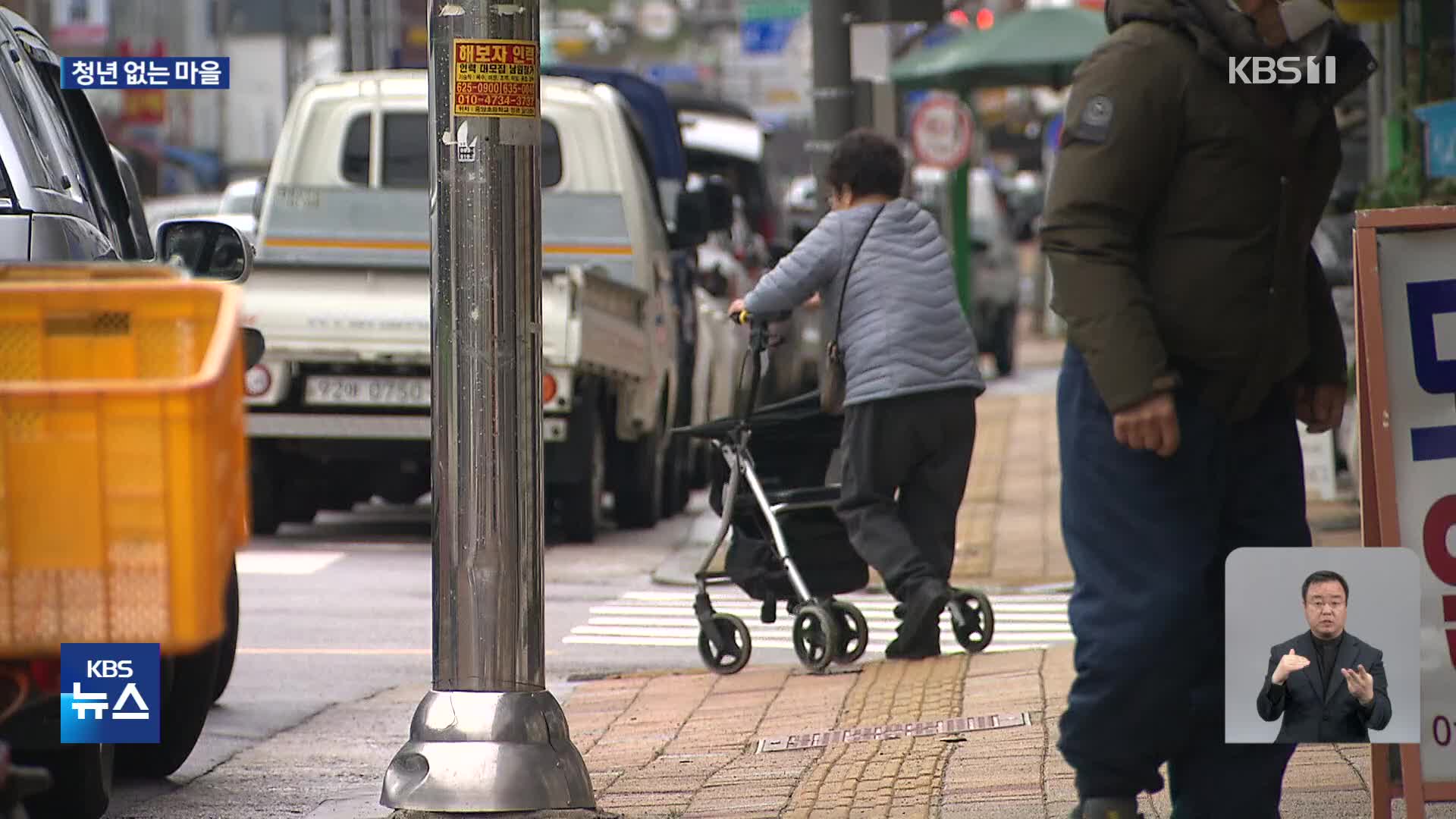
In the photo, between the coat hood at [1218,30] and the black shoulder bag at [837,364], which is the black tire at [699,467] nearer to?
the black shoulder bag at [837,364]

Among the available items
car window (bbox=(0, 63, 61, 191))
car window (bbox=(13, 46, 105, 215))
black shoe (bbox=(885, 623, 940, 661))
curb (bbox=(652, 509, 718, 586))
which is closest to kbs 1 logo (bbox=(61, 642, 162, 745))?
car window (bbox=(0, 63, 61, 191))

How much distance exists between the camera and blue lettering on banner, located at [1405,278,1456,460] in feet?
16.6

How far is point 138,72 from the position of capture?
7.52 m

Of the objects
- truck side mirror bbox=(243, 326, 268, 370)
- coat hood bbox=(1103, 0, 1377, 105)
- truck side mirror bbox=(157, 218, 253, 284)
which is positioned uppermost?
coat hood bbox=(1103, 0, 1377, 105)

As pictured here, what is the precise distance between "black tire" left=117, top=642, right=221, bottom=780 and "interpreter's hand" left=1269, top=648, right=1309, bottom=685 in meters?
3.11

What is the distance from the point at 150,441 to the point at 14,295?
427 millimetres

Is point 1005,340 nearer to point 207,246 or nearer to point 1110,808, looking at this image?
point 207,246

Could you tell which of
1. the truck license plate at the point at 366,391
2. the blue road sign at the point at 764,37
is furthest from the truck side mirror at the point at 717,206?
the blue road sign at the point at 764,37

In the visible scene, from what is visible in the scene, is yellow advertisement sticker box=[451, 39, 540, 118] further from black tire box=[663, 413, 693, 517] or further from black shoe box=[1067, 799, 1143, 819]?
black tire box=[663, 413, 693, 517]

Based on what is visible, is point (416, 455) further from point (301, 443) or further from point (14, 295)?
point (14, 295)

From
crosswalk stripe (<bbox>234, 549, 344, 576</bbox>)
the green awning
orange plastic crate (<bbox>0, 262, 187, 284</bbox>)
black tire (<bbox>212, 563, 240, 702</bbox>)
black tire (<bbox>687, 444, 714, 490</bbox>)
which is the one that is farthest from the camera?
the green awning

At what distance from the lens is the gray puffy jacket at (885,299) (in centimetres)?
900

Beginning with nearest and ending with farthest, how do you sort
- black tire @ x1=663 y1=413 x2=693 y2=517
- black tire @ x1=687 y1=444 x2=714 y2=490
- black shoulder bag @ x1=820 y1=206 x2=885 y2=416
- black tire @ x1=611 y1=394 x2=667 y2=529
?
black shoulder bag @ x1=820 y1=206 x2=885 y2=416
black tire @ x1=611 y1=394 x2=667 y2=529
black tire @ x1=663 y1=413 x2=693 y2=517
black tire @ x1=687 y1=444 x2=714 y2=490

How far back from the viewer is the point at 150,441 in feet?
12.1
